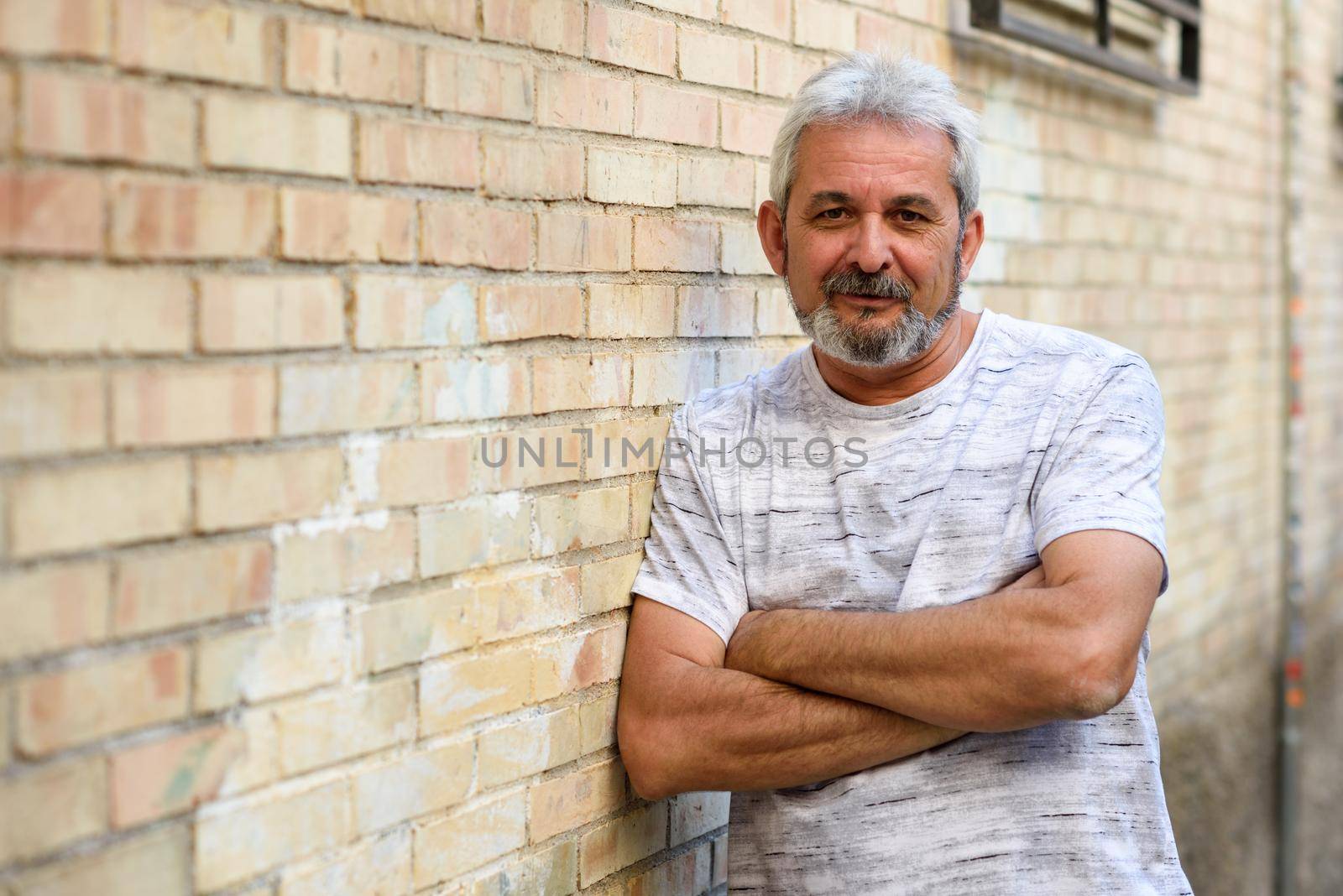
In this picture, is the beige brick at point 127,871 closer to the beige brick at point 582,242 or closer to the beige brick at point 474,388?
the beige brick at point 474,388

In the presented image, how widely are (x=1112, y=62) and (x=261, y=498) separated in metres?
3.01

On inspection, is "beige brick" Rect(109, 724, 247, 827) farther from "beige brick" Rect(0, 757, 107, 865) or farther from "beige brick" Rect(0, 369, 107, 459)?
"beige brick" Rect(0, 369, 107, 459)

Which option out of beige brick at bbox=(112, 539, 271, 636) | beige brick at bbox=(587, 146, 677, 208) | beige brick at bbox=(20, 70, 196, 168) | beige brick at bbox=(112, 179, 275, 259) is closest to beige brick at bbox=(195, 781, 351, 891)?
Answer: beige brick at bbox=(112, 539, 271, 636)

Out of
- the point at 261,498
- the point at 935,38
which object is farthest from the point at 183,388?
the point at 935,38

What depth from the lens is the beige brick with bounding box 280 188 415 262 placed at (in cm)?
166

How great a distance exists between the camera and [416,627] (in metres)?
1.88

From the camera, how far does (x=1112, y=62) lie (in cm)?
379

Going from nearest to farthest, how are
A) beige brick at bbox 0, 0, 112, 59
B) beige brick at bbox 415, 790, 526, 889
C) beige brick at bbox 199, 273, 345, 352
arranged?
beige brick at bbox 0, 0, 112, 59
beige brick at bbox 199, 273, 345, 352
beige brick at bbox 415, 790, 526, 889

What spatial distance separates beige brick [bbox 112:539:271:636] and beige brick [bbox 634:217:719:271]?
0.93 meters

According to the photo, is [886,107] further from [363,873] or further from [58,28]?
[363,873]

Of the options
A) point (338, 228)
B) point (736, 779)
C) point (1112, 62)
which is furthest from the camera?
point (1112, 62)

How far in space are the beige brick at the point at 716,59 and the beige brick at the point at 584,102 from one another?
0.64 ft

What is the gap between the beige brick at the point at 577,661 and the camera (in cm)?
212

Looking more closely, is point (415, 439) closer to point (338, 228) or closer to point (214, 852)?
point (338, 228)
